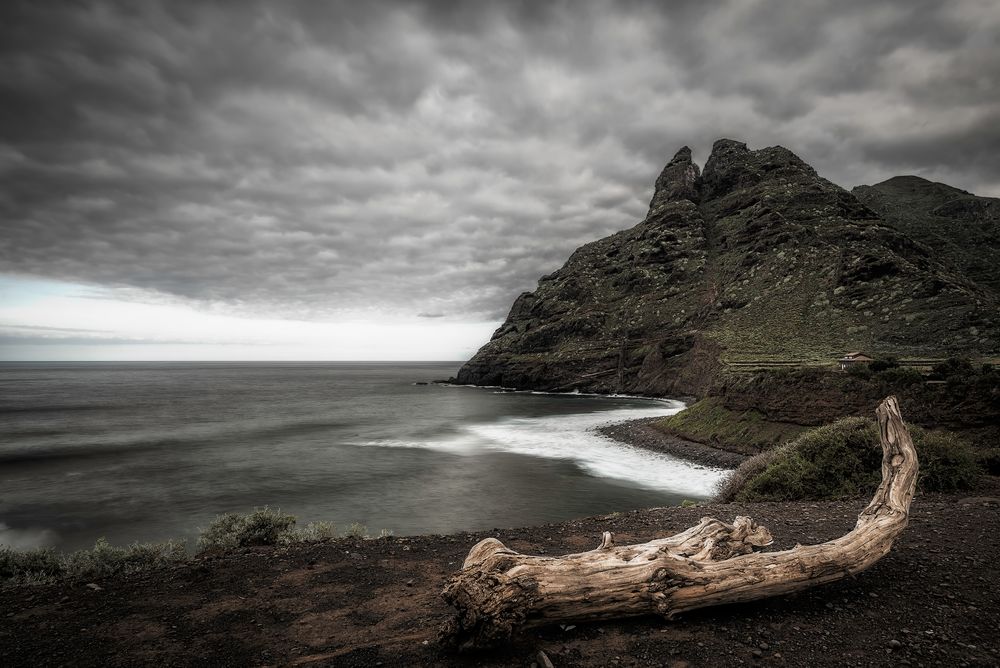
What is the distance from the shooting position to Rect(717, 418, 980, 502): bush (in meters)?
11.4

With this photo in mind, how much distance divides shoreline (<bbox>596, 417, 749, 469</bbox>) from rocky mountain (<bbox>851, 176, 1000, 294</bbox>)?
242ft

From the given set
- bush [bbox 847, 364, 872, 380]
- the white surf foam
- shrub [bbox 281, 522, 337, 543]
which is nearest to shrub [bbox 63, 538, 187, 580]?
shrub [bbox 281, 522, 337, 543]

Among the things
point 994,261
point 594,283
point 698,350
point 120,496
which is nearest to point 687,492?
point 120,496

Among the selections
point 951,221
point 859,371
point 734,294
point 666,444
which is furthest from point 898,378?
point 951,221

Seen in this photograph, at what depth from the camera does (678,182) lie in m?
132

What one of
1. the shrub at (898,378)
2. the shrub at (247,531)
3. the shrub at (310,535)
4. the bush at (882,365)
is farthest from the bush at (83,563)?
the bush at (882,365)

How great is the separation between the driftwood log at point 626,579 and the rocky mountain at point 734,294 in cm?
Answer: 4488

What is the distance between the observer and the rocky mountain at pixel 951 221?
80.4 metres

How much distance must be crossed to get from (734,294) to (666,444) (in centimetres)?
5570

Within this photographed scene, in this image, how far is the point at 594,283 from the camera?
10869 centimetres

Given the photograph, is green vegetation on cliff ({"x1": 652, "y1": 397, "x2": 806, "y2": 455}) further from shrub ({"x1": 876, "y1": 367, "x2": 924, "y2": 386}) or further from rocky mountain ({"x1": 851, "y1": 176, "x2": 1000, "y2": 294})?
rocky mountain ({"x1": 851, "y1": 176, "x2": 1000, "y2": 294})

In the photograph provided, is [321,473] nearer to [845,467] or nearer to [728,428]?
[728,428]

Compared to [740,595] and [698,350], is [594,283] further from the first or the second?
[740,595]

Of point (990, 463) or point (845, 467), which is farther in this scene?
point (990, 463)
